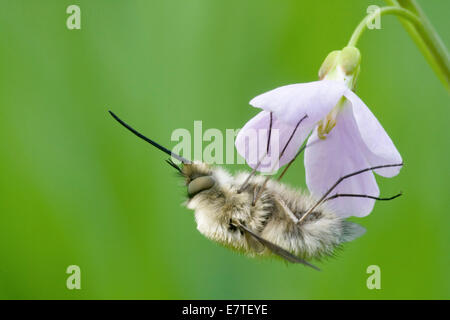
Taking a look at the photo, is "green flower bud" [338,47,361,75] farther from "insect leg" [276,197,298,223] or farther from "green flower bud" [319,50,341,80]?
"insect leg" [276,197,298,223]

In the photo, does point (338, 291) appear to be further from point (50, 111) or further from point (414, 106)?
point (50, 111)

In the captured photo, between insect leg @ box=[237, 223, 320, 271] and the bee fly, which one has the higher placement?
the bee fly

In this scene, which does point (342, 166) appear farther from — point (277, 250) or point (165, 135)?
point (165, 135)

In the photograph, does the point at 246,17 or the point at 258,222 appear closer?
the point at 258,222

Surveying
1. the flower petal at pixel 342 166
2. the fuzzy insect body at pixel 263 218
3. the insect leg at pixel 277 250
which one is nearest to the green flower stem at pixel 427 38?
the flower petal at pixel 342 166

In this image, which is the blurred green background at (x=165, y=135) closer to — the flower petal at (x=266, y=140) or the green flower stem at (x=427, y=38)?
the flower petal at (x=266, y=140)

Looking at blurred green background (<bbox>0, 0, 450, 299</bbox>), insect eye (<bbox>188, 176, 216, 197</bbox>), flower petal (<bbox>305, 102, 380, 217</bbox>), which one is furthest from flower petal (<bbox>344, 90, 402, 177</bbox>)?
blurred green background (<bbox>0, 0, 450, 299</bbox>)

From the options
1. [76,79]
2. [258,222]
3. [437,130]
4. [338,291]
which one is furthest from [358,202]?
[76,79]
